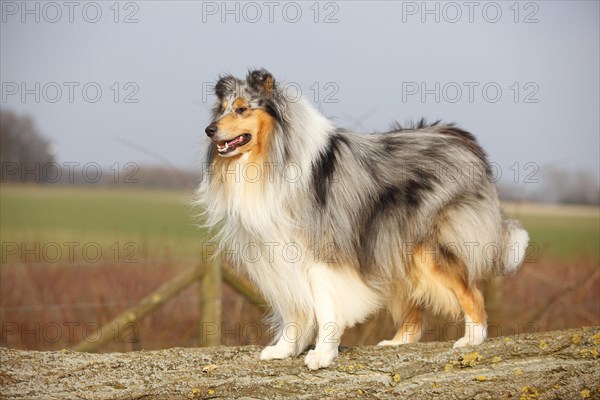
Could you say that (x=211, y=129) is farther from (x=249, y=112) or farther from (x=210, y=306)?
(x=210, y=306)

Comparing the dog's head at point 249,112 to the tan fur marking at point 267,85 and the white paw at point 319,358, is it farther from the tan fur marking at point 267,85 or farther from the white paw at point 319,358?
the white paw at point 319,358

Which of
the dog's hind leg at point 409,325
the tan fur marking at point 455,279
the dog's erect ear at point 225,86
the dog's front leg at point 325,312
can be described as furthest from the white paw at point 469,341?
the dog's erect ear at point 225,86

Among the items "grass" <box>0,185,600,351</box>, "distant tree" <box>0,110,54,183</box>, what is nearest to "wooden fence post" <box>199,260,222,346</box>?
"grass" <box>0,185,600,351</box>

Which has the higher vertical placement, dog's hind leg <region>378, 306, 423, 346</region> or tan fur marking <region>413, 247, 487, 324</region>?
tan fur marking <region>413, 247, 487, 324</region>

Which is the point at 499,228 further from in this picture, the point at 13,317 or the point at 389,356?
the point at 13,317

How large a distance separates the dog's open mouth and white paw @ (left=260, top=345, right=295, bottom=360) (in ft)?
→ 4.37

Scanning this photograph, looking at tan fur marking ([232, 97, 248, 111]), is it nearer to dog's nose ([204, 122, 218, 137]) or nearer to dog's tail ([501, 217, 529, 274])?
dog's nose ([204, 122, 218, 137])

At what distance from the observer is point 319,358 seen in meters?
4.31

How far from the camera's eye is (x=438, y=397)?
12.5 feet

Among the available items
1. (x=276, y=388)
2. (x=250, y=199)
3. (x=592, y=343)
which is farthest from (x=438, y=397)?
(x=250, y=199)

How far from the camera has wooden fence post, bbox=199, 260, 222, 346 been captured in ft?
21.7

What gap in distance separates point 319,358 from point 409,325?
138 centimetres

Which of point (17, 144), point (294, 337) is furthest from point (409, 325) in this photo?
point (17, 144)

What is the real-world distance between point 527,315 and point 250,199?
14.8ft
